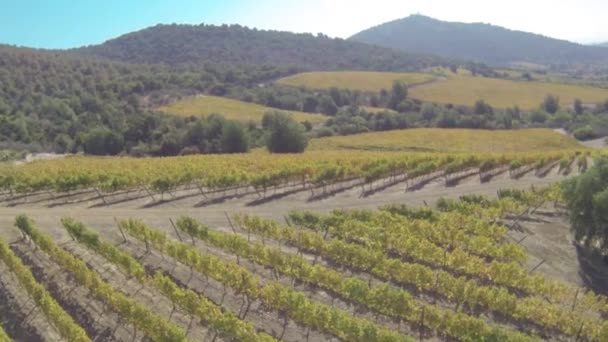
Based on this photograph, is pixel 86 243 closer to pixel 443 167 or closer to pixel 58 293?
pixel 58 293

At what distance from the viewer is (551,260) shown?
35.8 m

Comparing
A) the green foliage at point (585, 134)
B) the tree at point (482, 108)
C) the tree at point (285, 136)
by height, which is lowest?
the green foliage at point (585, 134)

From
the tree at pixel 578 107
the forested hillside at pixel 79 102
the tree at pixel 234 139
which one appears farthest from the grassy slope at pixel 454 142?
the tree at pixel 578 107

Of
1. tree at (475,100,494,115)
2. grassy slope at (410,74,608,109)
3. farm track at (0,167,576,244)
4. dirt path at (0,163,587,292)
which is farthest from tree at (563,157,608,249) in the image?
grassy slope at (410,74,608,109)

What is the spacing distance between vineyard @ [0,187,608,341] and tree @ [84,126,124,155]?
66466 mm

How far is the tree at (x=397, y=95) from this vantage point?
579ft

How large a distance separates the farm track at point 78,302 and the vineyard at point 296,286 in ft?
0.24

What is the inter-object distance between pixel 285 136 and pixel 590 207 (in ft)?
183

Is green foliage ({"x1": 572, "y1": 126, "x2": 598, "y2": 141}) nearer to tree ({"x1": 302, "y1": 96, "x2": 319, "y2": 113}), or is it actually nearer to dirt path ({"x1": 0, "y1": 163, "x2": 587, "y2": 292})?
dirt path ({"x1": 0, "y1": 163, "x2": 587, "y2": 292})

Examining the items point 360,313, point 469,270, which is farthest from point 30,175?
point 469,270

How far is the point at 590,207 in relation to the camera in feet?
116

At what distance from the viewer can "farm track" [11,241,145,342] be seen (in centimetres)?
2533

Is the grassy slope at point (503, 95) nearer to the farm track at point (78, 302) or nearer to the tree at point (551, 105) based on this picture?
the tree at point (551, 105)

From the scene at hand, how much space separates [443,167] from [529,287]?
96.1ft
